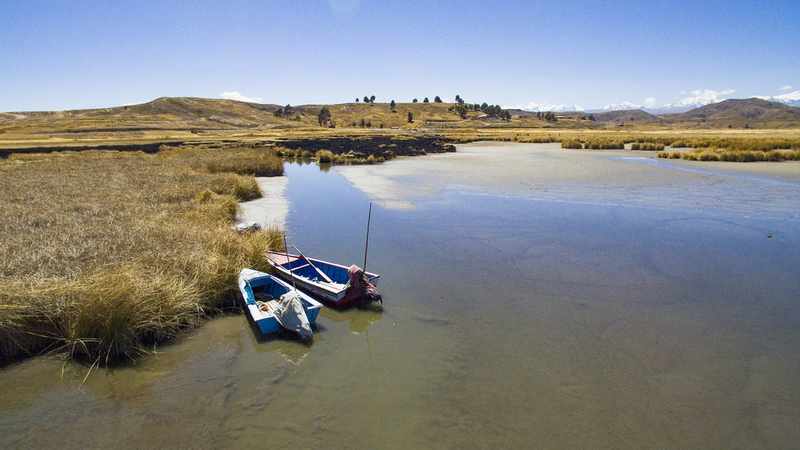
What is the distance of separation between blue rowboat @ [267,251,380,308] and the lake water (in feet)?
1.71

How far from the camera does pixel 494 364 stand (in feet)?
35.8

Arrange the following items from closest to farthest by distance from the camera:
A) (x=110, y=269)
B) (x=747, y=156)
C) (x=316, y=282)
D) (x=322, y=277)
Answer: (x=110, y=269)
(x=316, y=282)
(x=322, y=277)
(x=747, y=156)

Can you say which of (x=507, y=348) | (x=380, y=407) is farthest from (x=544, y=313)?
(x=380, y=407)

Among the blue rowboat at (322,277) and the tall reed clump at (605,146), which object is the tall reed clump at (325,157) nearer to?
the tall reed clump at (605,146)

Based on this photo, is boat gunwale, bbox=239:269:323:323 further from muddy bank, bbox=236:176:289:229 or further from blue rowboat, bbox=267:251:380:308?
muddy bank, bbox=236:176:289:229

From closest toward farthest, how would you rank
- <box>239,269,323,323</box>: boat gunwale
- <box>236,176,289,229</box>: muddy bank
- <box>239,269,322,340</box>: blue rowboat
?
<box>239,269,322,340</box>: blue rowboat, <box>239,269,323,323</box>: boat gunwale, <box>236,176,289,229</box>: muddy bank

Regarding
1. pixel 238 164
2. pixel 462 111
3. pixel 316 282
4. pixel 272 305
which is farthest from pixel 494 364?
pixel 462 111

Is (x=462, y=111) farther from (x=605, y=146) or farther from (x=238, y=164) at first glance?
(x=238, y=164)

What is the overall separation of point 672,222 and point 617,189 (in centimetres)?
1042

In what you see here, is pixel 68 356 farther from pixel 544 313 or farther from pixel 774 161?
pixel 774 161

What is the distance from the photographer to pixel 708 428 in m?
8.73

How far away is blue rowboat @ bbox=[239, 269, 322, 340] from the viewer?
11.8m

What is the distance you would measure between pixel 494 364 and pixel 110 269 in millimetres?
10014

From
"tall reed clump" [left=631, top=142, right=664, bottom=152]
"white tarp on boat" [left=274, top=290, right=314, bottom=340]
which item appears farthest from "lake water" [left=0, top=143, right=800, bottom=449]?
"tall reed clump" [left=631, top=142, right=664, bottom=152]
